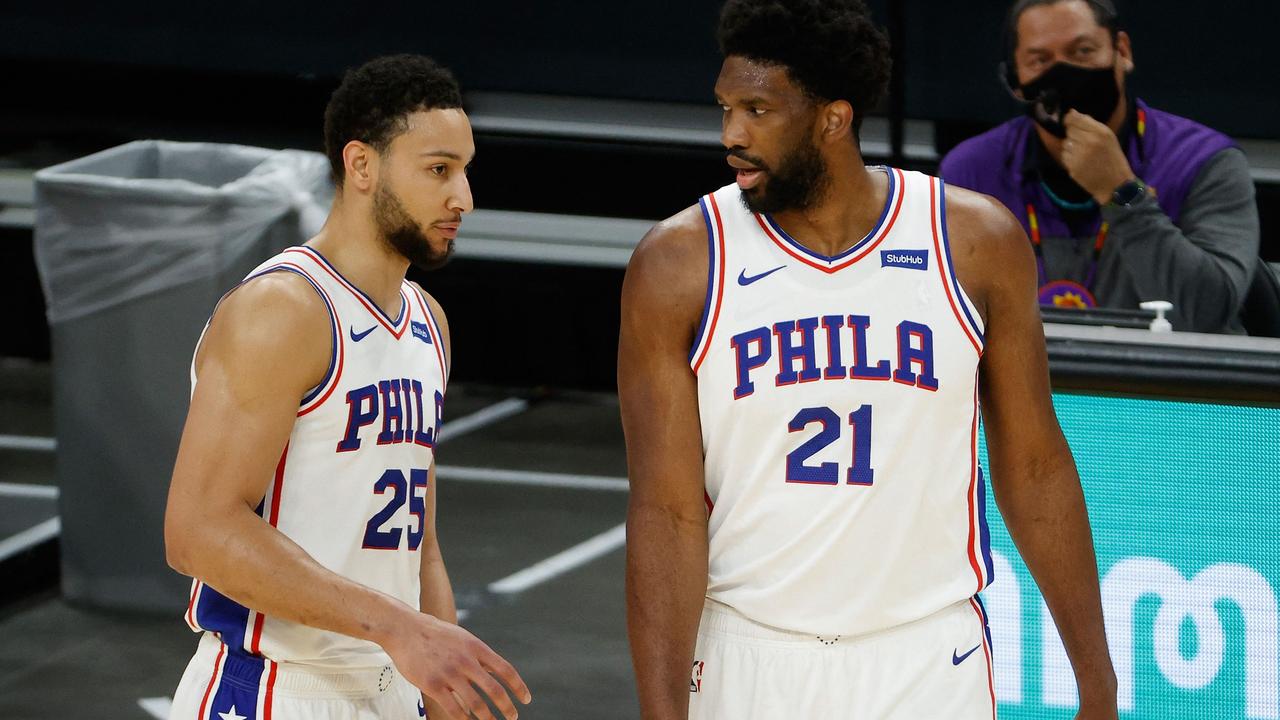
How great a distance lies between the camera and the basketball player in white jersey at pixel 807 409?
2555 mm

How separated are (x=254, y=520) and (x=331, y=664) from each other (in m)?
0.37

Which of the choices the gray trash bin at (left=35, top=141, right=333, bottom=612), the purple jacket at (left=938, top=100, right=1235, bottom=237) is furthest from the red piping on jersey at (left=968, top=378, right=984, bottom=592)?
the gray trash bin at (left=35, top=141, right=333, bottom=612)

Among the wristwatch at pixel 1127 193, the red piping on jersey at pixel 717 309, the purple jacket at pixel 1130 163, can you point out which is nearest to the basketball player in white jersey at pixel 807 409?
→ the red piping on jersey at pixel 717 309

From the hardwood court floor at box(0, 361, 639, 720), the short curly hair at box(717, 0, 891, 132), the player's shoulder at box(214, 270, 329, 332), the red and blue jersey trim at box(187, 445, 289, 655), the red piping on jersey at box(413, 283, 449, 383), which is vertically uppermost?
the short curly hair at box(717, 0, 891, 132)

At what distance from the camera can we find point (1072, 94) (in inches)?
170

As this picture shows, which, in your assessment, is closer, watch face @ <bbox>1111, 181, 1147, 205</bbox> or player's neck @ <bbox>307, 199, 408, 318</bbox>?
player's neck @ <bbox>307, 199, 408, 318</bbox>

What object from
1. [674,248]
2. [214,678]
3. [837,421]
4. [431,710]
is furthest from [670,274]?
[214,678]

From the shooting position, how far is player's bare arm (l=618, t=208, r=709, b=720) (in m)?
2.57

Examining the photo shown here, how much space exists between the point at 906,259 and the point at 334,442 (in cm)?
89

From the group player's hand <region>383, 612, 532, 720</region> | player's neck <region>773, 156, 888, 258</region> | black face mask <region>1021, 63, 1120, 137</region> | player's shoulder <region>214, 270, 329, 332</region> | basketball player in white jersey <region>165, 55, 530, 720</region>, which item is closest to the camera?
player's hand <region>383, 612, 532, 720</region>

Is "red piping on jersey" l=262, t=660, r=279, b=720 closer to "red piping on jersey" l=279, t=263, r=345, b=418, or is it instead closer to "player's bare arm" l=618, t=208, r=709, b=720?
"red piping on jersey" l=279, t=263, r=345, b=418

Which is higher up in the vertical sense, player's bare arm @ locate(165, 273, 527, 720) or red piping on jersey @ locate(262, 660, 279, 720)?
player's bare arm @ locate(165, 273, 527, 720)

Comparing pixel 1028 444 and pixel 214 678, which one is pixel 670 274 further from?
pixel 214 678

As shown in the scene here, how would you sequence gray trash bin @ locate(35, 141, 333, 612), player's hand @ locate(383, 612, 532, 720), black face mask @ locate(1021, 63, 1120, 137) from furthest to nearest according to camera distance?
gray trash bin @ locate(35, 141, 333, 612) → black face mask @ locate(1021, 63, 1120, 137) → player's hand @ locate(383, 612, 532, 720)
